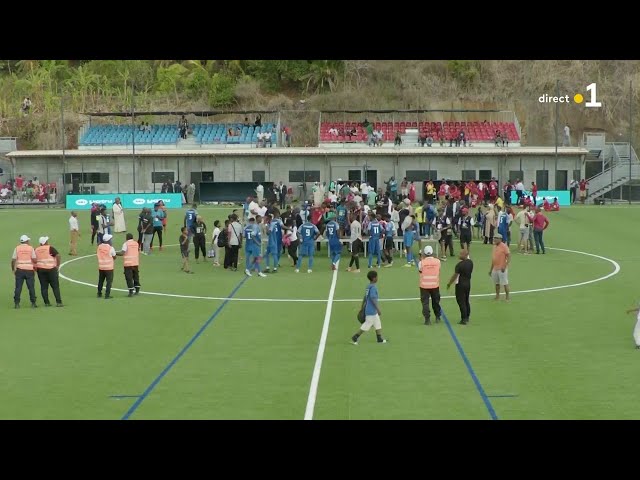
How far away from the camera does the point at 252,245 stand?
33.0 meters

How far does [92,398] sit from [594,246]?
1137 inches

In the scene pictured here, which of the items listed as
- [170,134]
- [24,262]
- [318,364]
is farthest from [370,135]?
[318,364]

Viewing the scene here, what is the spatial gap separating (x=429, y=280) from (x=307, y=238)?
10075 mm

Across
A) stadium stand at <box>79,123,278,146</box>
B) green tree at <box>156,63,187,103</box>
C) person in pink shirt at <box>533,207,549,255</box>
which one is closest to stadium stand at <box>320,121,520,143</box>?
stadium stand at <box>79,123,278,146</box>

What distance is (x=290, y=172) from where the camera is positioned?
67625 mm

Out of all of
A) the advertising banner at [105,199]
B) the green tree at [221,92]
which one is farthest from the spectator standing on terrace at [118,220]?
the green tree at [221,92]

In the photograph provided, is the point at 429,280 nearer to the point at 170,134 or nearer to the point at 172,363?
the point at 172,363

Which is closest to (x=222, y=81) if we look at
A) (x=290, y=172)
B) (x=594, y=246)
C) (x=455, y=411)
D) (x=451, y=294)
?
(x=290, y=172)

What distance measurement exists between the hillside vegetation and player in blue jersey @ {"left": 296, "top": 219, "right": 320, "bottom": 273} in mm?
49911

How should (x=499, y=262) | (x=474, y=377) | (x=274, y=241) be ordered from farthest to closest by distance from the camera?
1. (x=274, y=241)
2. (x=499, y=262)
3. (x=474, y=377)

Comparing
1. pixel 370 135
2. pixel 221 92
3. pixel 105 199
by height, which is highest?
pixel 221 92

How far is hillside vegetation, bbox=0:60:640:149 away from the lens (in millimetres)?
85938

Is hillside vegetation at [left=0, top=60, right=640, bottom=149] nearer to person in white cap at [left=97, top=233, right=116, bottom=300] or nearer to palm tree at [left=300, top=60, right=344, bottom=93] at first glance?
palm tree at [left=300, top=60, right=344, bottom=93]
